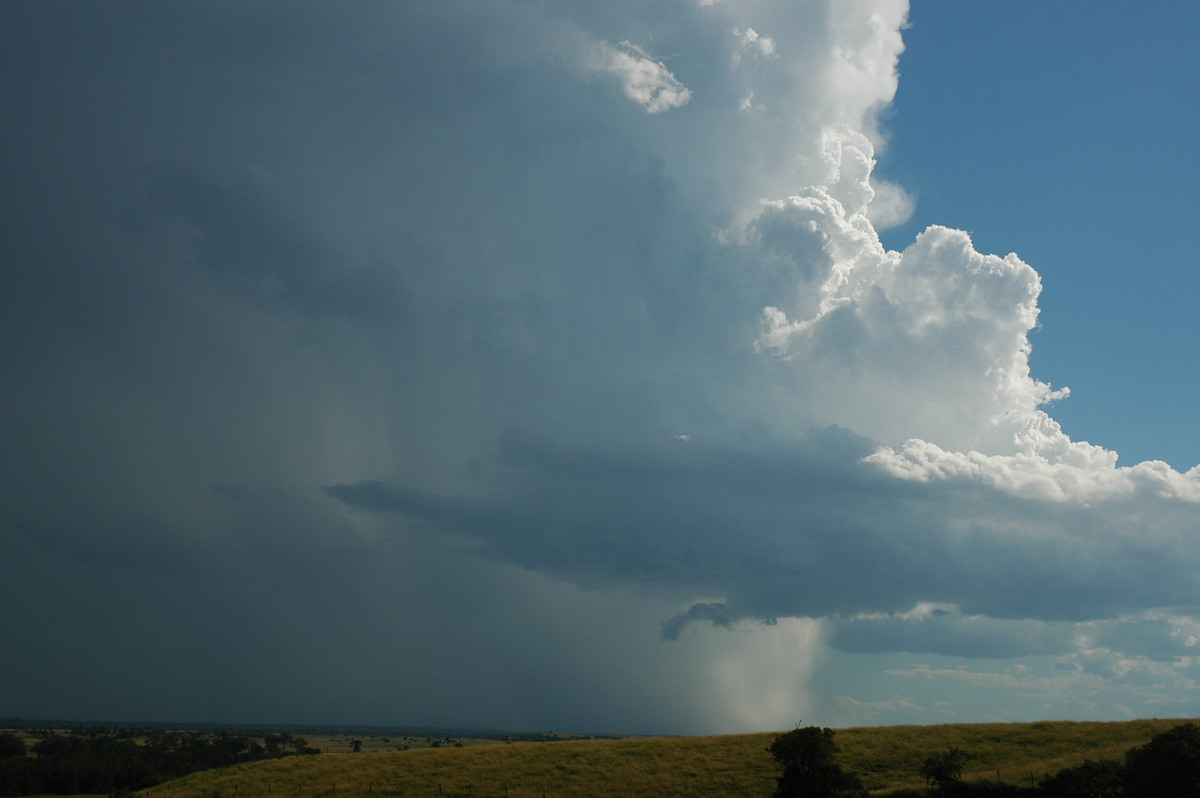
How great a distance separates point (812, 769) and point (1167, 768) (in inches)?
1154

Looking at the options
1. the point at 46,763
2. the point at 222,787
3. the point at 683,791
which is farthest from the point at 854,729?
the point at 46,763

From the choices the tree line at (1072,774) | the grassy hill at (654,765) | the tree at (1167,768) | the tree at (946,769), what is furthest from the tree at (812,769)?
the tree at (1167,768)

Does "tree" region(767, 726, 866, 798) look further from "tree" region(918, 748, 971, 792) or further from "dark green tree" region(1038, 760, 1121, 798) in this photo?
"dark green tree" region(1038, 760, 1121, 798)

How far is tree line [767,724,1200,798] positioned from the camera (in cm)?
5928

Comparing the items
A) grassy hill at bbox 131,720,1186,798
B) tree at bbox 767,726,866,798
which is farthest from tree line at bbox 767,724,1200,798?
grassy hill at bbox 131,720,1186,798

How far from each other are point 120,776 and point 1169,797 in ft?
628

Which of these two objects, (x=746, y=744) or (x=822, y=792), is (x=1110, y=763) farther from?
(x=746, y=744)

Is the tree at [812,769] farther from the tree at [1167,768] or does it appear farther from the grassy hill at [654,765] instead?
the tree at [1167,768]

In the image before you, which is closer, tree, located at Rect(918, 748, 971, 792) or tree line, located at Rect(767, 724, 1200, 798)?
tree line, located at Rect(767, 724, 1200, 798)

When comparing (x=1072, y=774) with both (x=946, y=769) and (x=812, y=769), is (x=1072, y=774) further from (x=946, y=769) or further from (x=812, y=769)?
(x=812, y=769)

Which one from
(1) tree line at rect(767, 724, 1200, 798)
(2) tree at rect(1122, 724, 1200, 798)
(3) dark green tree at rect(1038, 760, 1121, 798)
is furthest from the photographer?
(2) tree at rect(1122, 724, 1200, 798)

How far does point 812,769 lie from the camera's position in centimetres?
6288

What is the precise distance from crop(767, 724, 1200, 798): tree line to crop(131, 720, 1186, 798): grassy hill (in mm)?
6898

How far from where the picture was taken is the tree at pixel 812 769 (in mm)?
61719
